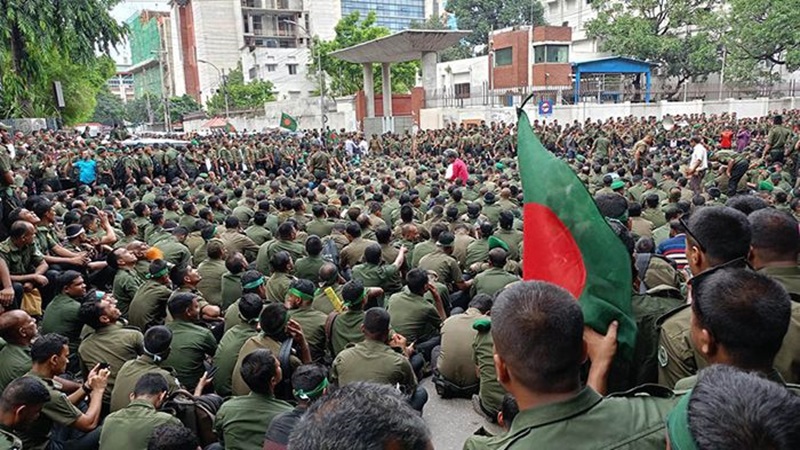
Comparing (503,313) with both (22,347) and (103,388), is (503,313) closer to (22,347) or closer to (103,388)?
(103,388)

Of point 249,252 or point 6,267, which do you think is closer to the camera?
point 6,267

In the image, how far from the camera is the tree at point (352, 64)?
34.8 m

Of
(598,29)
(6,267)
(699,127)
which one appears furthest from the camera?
(598,29)

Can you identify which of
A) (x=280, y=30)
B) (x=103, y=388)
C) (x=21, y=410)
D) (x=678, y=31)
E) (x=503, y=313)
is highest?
(x=280, y=30)

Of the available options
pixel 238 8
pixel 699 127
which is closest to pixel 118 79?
pixel 238 8

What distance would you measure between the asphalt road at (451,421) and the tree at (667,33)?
29.1 meters

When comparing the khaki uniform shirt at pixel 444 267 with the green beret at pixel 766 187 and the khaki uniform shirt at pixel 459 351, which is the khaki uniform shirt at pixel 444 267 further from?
the green beret at pixel 766 187

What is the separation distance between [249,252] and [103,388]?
366 cm

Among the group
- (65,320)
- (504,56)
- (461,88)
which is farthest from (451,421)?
(461,88)

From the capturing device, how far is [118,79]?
340ft

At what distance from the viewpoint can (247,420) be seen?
3.13 meters

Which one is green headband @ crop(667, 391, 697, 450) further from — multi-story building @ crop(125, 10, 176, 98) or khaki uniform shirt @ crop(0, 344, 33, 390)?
multi-story building @ crop(125, 10, 176, 98)

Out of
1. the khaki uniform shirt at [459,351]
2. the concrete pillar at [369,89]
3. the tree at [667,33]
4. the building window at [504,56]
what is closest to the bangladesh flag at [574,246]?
the khaki uniform shirt at [459,351]

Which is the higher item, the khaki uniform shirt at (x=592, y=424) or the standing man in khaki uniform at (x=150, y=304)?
the khaki uniform shirt at (x=592, y=424)
